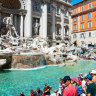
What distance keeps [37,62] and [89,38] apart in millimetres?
19611

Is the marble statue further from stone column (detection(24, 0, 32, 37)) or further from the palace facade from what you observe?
the palace facade

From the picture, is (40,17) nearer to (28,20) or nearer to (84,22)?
(28,20)

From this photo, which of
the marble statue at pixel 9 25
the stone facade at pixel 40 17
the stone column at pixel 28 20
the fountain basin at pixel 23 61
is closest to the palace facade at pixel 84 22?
the stone facade at pixel 40 17

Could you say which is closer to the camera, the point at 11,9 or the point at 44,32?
the point at 11,9

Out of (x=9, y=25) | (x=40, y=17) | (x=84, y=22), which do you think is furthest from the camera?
Answer: (x=84, y=22)

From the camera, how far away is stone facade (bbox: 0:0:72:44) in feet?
61.9

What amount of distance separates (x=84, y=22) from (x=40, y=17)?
1299 cm

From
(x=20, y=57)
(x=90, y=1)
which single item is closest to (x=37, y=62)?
(x=20, y=57)

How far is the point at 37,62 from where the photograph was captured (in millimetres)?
11945

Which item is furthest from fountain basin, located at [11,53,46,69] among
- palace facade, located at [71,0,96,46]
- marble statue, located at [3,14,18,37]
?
palace facade, located at [71,0,96,46]

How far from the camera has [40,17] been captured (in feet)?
70.0

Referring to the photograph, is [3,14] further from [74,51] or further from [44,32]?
[74,51]

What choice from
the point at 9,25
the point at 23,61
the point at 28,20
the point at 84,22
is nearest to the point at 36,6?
the point at 28,20

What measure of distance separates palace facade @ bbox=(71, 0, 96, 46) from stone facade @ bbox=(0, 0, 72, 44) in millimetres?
4585
